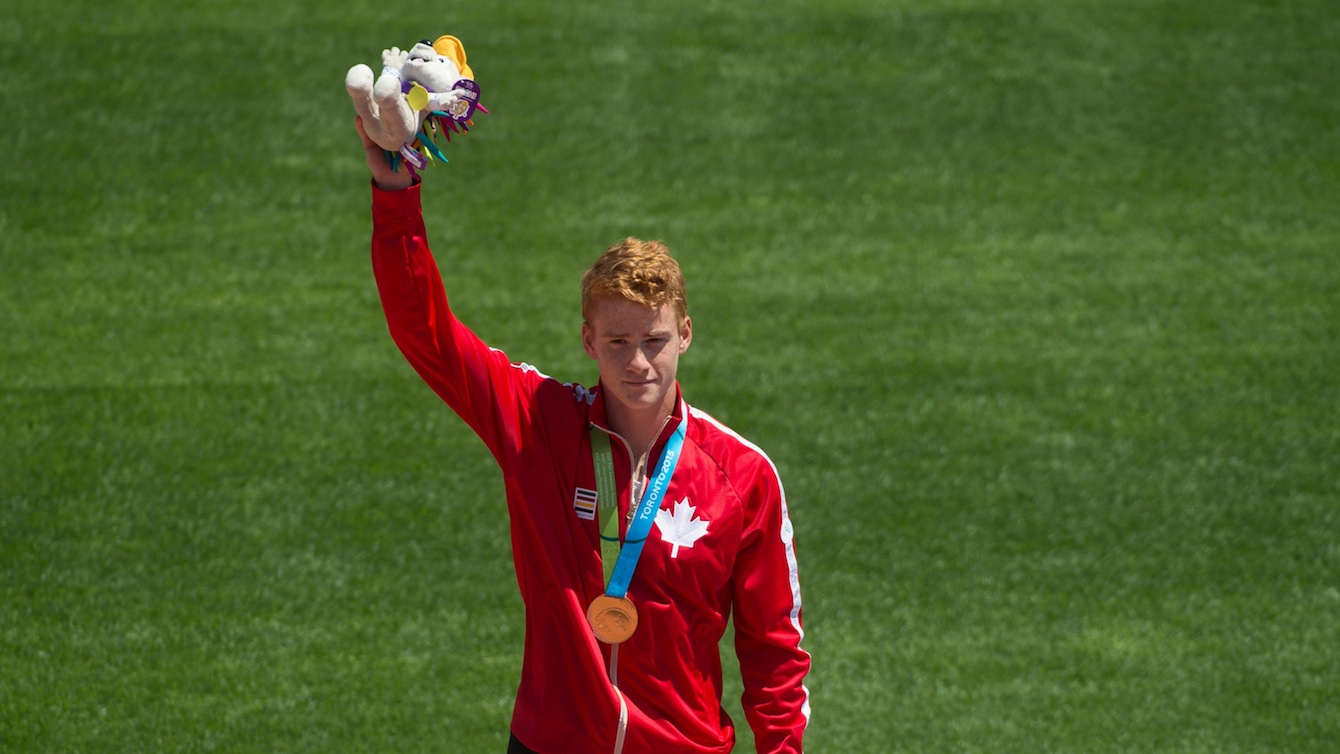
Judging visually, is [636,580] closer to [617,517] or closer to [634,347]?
[617,517]

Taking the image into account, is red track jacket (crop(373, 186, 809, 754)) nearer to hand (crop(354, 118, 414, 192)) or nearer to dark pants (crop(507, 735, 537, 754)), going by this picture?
dark pants (crop(507, 735, 537, 754))

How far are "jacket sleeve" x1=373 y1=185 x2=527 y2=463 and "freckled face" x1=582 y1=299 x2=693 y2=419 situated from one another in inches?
8.1

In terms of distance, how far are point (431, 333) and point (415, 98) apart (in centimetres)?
44

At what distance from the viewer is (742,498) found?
2.95 meters

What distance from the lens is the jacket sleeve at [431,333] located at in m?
2.65

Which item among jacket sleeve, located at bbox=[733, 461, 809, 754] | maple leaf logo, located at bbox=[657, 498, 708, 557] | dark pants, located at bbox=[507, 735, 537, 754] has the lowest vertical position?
dark pants, located at bbox=[507, 735, 537, 754]

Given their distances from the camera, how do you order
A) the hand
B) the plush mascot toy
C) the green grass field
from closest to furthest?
1. the plush mascot toy
2. the hand
3. the green grass field

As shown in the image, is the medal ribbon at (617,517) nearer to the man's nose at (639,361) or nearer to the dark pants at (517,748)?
the man's nose at (639,361)

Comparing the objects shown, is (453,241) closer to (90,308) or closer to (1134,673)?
(90,308)

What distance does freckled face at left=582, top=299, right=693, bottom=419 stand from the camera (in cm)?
283

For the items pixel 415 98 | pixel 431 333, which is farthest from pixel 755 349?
pixel 415 98

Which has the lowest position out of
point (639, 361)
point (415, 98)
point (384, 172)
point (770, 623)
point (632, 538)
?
point (770, 623)

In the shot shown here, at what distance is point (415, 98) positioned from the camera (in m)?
2.60

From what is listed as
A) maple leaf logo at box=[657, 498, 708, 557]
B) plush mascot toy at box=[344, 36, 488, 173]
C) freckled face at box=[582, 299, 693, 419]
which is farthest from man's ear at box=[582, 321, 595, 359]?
plush mascot toy at box=[344, 36, 488, 173]
